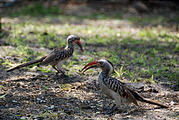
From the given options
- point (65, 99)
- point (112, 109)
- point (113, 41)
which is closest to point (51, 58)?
point (65, 99)

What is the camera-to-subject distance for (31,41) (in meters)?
9.70

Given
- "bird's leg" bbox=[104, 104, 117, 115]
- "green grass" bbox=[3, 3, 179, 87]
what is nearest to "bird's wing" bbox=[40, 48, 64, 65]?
"green grass" bbox=[3, 3, 179, 87]

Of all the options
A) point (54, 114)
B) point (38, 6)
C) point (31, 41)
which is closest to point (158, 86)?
point (54, 114)

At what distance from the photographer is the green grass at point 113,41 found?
7668 millimetres

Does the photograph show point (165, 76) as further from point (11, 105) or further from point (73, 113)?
point (11, 105)

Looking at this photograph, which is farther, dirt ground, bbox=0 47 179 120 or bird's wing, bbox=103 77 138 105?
bird's wing, bbox=103 77 138 105

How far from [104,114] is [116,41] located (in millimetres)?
5205

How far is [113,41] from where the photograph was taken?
1012cm

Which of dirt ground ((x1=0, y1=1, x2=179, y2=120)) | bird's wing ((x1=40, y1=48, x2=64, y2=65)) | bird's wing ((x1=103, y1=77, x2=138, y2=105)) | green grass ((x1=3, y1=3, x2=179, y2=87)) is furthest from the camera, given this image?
green grass ((x1=3, y1=3, x2=179, y2=87))

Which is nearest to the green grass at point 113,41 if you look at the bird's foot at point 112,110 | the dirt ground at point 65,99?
the dirt ground at point 65,99

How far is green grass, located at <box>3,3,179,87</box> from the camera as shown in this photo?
7.67 metres

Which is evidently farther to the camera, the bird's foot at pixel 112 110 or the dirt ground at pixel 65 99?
the bird's foot at pixel 112 110

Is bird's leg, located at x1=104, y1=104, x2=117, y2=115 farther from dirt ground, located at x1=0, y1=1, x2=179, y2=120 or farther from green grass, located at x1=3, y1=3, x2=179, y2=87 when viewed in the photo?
green grass, located at x1=3, y1=3, x2=179, y2=87

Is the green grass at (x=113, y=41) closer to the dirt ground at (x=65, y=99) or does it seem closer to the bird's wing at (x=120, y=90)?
the dirt ground at (x=65, y=99)
